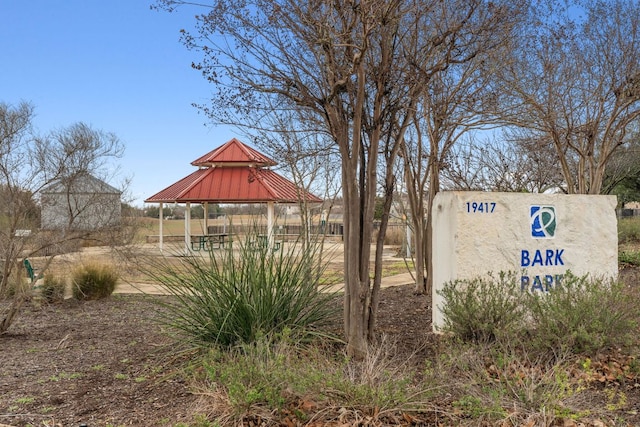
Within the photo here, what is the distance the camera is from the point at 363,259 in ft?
18.2

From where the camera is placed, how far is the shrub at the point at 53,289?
1034 centimetres

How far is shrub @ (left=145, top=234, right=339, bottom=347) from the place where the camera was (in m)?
5.54

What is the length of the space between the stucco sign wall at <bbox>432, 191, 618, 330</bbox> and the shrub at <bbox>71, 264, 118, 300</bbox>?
6340 mm

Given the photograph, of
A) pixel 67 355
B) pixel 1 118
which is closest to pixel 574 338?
pixel 67 355

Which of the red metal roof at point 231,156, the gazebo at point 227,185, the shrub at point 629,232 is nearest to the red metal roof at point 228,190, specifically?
the gazebo at point 227,185

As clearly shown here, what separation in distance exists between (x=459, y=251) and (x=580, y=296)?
149 centimetres

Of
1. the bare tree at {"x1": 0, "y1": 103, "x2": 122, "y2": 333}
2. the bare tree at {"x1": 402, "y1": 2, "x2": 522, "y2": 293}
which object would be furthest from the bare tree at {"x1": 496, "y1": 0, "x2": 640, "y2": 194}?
the bare tree at {"x1": 0, "y1": 103, "x2": 122, "y2": 333}

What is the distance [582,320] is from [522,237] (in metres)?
1.98

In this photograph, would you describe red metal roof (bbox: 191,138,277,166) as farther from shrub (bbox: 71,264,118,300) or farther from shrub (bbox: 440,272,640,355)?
shrub (bbox: 440,272,640,355)

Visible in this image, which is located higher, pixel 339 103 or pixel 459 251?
pixel 339 103

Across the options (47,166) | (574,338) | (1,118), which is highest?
(1,118)

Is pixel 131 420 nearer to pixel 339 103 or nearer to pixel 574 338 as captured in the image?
pixel 339 103

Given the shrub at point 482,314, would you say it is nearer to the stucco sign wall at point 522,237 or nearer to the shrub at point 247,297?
the stucco sign wall at point 522,237

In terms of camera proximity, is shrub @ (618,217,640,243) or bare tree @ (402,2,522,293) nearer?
bare tree @ (402,2,522,293)
